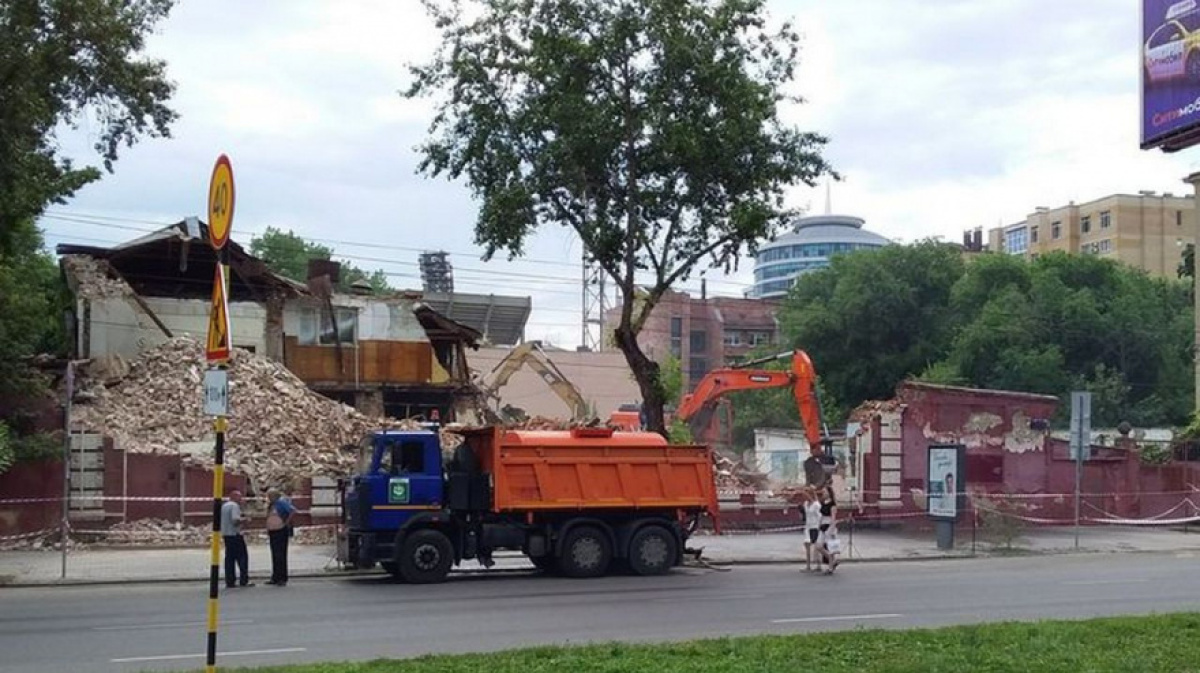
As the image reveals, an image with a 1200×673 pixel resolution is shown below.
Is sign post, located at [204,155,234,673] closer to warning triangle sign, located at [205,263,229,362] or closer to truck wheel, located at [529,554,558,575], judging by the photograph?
warning triangle sign, located at [205,263,229,362]

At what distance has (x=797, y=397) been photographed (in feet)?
121

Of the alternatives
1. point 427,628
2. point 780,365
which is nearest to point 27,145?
point 427,628

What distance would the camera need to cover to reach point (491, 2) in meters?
28.3

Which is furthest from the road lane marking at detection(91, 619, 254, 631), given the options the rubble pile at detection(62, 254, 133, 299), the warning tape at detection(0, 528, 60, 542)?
the rubble pile at detection(62, 254, 133, 299)

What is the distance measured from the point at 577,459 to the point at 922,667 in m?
14.0

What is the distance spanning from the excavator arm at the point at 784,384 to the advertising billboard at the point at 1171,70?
12.2m

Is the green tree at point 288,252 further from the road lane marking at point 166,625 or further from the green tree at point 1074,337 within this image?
the road lane marking at point 166,625

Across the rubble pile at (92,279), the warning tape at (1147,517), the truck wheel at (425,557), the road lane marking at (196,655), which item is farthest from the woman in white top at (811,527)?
the rubble pile at (92,279)

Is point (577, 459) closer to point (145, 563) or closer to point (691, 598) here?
point (691, 598)

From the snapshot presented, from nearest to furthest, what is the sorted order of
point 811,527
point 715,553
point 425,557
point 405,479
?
point 425,557 < point 405,479 < point 811,527 < point 715,553

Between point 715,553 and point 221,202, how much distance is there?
894 inches

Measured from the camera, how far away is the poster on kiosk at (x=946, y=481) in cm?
3328

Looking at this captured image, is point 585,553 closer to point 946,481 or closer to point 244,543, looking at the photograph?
point 244,543

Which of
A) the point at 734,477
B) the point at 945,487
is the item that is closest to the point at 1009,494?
the point at 945,487
